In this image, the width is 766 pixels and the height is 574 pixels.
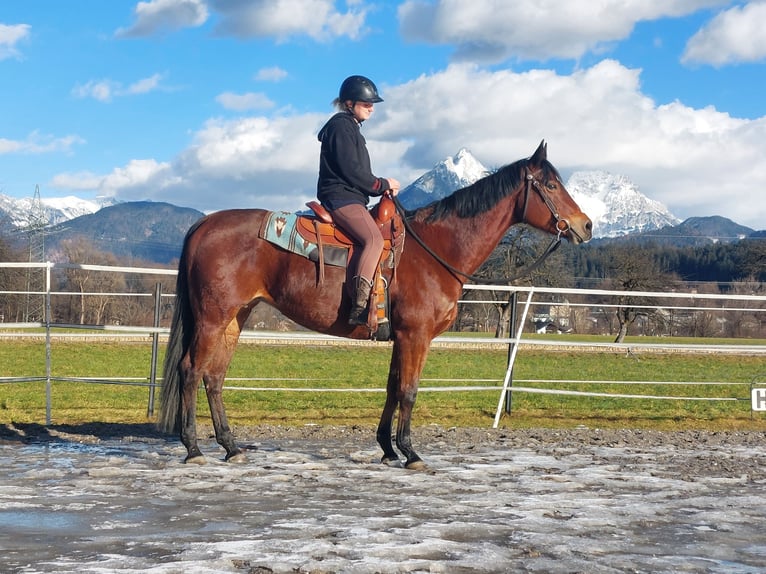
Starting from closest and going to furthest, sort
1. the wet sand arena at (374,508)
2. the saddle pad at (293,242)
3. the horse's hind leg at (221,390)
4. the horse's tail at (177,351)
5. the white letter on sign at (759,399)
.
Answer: the wet sand arena at (374,508) < the saddle pad at (293,242) < the horse's hind leg at (221,390) < the horse's tail at (177,351) < the white letter on sign at (759,399)

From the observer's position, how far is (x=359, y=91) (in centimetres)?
646

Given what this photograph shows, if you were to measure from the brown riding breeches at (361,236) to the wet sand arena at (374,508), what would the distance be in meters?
1.56

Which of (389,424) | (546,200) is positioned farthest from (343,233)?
(546,200)

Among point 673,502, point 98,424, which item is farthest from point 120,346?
point 673,502

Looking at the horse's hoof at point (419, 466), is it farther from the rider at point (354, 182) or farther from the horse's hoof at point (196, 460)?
the horse's hoof at point (196, 460)

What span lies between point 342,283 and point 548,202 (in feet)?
6.13

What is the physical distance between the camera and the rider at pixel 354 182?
6156 millimetres

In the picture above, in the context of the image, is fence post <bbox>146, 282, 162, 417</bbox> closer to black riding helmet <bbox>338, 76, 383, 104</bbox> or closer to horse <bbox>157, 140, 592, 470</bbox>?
horse <bbox>157, 140, 592, 470</bbox>

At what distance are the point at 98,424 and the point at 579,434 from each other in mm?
5291

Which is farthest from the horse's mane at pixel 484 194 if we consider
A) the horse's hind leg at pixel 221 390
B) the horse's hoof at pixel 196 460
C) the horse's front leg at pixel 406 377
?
the horse's hoof at pixel 196 460

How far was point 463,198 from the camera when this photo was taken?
22.0ft

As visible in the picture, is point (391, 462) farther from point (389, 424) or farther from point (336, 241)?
point (336, 241)

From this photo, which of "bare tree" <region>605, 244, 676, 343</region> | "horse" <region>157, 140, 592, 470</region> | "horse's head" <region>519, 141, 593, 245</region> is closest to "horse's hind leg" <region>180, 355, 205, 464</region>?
"horse" <region>157, 140, 592, 470</region>

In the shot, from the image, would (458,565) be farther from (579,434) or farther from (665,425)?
(665,425)
